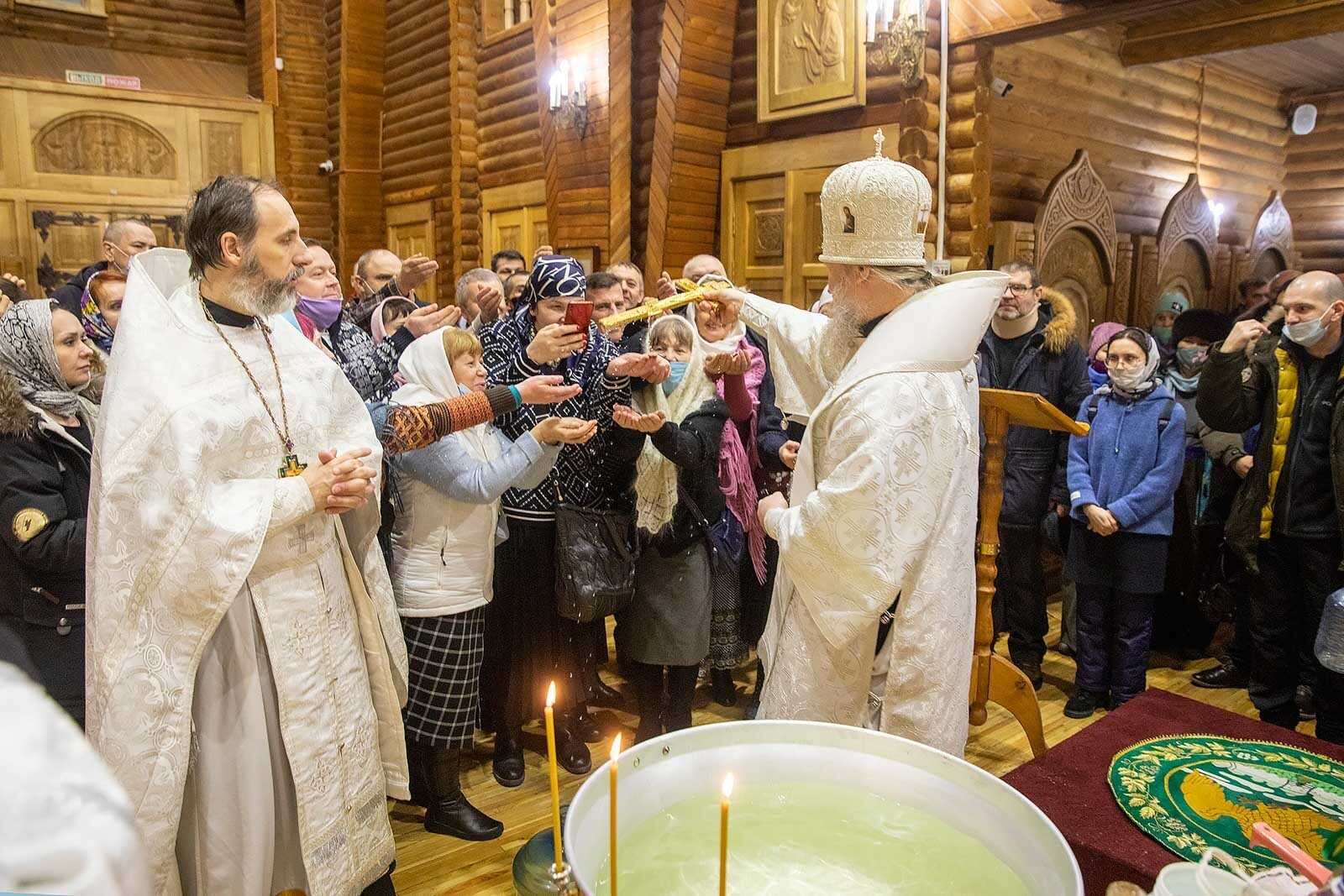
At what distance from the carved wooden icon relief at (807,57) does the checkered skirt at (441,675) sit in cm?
410

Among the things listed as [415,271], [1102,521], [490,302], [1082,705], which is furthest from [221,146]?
[1082,705]

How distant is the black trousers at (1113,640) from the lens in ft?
12.5

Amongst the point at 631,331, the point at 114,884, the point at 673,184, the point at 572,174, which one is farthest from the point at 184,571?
the point at 572,174

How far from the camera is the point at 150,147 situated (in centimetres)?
1066

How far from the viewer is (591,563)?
118 inches

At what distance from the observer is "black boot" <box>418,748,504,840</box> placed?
2.83 m

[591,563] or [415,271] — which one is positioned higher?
[415,271]

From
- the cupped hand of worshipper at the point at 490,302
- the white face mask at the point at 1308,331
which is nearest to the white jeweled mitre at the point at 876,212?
the white face mask at the point at 1308,331

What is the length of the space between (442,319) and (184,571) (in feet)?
6.85

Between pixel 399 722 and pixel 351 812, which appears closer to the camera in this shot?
pixel 351 812

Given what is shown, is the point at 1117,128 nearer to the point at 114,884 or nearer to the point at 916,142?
the point at 916,142

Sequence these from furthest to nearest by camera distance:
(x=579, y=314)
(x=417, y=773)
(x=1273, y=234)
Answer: (x=1273, y=234) < (x=417, y=773) < (x=579, y=314)

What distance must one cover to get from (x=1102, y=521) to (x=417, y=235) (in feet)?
27.5

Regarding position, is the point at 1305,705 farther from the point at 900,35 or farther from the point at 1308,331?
the point at 900,35
